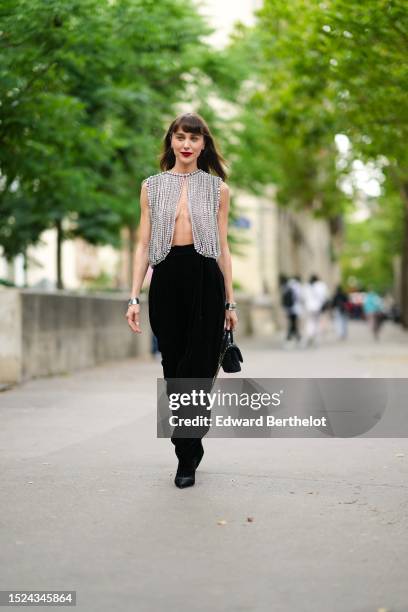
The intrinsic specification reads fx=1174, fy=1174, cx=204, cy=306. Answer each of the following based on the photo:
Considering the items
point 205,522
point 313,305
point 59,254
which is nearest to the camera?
point 205,522

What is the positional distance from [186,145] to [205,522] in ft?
6.54

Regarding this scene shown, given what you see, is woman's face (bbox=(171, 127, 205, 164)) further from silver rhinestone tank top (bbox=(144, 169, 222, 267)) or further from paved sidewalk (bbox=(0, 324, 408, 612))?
paved sidewalk (bbox=(0, 324, 408, 612))

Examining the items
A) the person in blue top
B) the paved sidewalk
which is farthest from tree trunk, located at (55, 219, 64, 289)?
the person in blue top

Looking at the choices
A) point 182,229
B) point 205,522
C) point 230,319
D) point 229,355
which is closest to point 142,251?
point 182,229

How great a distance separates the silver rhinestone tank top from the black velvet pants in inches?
2.1

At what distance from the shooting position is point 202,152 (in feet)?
20.5

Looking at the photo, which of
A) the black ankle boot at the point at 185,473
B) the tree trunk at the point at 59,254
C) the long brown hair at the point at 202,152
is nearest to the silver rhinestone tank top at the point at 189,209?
the long brown hair at the point at 202,152

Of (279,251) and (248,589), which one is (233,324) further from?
(279,251)

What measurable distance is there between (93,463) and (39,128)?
294 inches

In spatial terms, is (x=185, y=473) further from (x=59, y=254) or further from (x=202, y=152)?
(x=59, y=254)

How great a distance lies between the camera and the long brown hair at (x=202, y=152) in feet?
20.0

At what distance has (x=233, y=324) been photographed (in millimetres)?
6238

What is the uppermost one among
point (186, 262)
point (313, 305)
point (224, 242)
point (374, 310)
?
point (224, 242)

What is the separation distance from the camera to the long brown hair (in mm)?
6105
